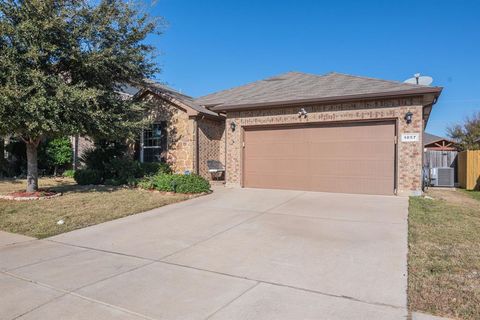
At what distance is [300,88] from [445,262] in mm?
9373

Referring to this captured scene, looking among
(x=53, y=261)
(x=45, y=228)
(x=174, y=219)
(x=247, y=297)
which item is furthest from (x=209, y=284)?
(x=45, y=228)

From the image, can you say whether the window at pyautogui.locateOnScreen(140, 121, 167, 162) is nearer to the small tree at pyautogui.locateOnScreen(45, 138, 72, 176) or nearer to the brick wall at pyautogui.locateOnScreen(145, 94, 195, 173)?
the brick wall at pyautogui.locateOnScreen(145, 94, 195, 173)

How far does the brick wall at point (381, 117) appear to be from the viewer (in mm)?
10203

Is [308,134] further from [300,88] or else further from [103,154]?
[103,154]

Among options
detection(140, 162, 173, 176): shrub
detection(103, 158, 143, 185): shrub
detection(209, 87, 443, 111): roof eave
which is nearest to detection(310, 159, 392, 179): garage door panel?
detection(209, 87, 443, 111): roof eave

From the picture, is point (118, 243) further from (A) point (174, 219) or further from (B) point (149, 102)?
(B) point (149, 102)

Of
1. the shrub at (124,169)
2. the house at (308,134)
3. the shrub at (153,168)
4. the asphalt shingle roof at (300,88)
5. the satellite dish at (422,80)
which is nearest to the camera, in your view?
the house at (308,134)

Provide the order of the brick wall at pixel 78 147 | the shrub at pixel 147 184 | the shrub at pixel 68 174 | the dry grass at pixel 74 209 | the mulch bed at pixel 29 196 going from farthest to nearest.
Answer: the brick wall at pixel 78 147, the shrub at pixel 68 174, the shrub at pixel 147 184, the mulch bed at pixel 29 196, the dry grass at pixel 74 209

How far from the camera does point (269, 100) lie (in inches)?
488

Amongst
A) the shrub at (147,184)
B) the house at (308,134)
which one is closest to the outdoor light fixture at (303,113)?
the house at (308,134)

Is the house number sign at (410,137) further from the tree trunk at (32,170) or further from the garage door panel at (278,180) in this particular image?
the tree trunk at (32,170)

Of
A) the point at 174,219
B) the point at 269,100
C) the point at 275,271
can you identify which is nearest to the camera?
the point at 275,271

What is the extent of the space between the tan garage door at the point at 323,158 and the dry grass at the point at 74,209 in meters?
3.49

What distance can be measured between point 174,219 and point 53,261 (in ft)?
9.75
